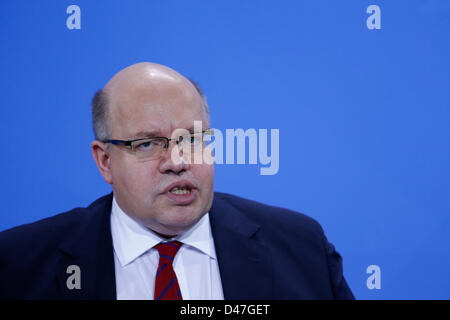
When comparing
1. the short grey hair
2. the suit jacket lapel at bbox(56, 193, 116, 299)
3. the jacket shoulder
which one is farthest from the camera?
the jacket shoulder

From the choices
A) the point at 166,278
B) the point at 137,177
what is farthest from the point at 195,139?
the point at 166,278

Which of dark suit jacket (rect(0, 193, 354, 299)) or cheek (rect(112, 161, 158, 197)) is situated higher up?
cheek (rect(112, 161, 158, 197))

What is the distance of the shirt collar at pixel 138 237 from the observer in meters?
1.66

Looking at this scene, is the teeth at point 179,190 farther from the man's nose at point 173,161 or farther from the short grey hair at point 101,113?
the short grey hair at point 101,113

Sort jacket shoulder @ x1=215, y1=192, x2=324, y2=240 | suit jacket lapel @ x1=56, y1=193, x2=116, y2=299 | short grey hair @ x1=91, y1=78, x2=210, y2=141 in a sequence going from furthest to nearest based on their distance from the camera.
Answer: jacket shoulder @ x1=215, y1=192, x2=324, y2=240
short grey hair @ x1=91, y1=78, x2=210, y2=141
suit jacket lapel @ x1=56, y1=193, x2=116, y2=299

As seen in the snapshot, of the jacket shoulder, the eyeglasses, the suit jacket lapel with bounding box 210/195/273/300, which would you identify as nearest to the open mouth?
the eyeglasses

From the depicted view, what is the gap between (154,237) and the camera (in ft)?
5.55

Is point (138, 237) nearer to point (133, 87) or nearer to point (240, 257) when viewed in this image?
point (240, 257)

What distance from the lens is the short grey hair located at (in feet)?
5.62

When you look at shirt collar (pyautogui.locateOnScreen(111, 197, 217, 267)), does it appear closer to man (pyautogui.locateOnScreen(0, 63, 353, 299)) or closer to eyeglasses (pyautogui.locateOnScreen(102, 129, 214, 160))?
man (pyautogui.locateOnScreen(0, 63, 353, 299))

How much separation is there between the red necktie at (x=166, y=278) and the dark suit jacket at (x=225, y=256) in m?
0.15

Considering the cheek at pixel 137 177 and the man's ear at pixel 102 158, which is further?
the man's ear at pixel 102 158

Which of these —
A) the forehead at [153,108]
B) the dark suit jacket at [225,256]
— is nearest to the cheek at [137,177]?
the forehead at [153,108]
